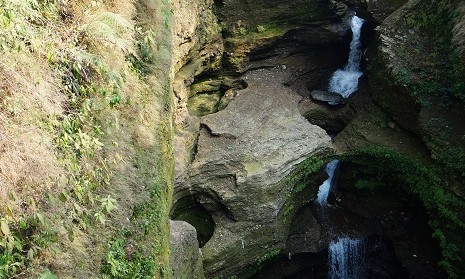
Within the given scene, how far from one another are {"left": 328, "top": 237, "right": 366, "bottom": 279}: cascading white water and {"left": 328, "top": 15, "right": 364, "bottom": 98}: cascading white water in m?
6.89

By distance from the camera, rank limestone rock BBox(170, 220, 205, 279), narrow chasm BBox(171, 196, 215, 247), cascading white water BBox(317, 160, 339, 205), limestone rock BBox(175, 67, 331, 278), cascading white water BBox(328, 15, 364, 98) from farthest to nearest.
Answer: cascading white water BBox(328, 15, 364, 98) < cascading white water BBox(317, 160, 339, 205) < narrow chasm BBox(171, 196, 215, 247) < limestone rock BBox(175, 67, 331, 278) < limestone rock BBox(170, 220, 205, 279)

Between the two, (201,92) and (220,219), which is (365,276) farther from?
(201,92)

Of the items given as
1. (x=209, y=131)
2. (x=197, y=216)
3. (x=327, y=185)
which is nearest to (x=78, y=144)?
(x=197, y=216)

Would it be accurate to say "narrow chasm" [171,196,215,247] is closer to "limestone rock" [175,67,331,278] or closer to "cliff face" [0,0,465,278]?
"cliff face" [0,0,465,278]

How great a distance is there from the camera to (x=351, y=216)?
1636cm

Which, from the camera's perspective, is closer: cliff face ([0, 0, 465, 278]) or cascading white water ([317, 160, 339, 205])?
cliff face ([0, 0, 465, 278])

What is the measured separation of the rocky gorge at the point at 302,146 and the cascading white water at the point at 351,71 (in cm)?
59

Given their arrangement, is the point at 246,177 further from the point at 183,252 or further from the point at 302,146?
the point at 183,252

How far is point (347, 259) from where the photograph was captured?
1546cm

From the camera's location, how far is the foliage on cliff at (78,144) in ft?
16.0

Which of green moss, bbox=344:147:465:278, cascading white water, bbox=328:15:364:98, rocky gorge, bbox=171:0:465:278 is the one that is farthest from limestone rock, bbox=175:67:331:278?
cascading white water, bbox=328:15:364:98

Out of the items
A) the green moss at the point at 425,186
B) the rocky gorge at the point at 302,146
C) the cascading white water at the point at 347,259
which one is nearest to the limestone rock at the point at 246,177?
the rocky gorge at the point at 302,146

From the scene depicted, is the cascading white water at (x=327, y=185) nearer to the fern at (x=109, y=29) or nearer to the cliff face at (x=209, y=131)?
the cliff face at (x=209, y=131)

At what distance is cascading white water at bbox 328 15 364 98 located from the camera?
18.5 meters
